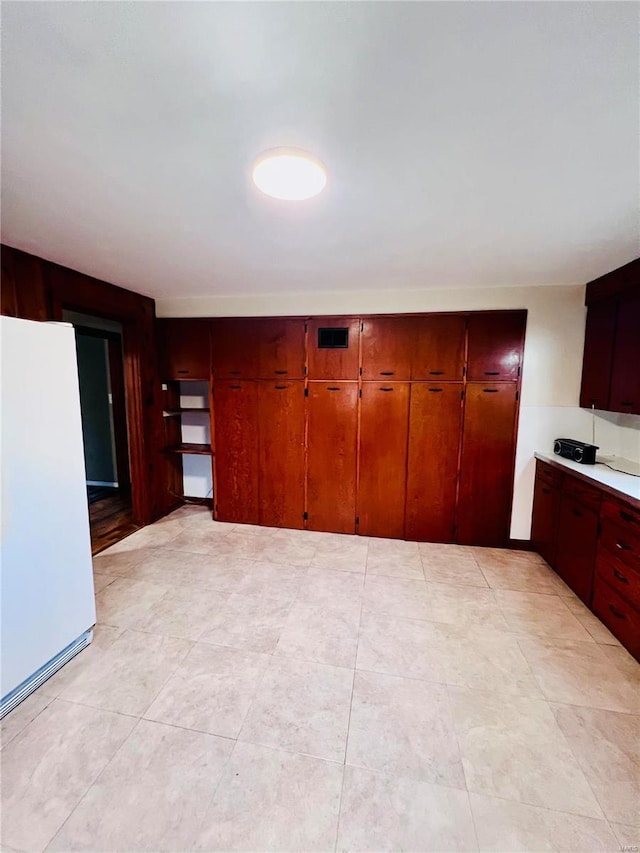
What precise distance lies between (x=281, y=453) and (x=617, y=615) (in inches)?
111

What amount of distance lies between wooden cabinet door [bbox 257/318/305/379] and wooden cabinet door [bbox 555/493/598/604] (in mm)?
2548


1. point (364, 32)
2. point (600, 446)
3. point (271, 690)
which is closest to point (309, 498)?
point (271, 690)

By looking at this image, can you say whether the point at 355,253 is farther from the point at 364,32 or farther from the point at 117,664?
the point at 117,664

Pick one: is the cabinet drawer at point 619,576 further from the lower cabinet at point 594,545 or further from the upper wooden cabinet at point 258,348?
the upper wooden cabinet at point 258,348

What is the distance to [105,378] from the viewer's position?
480 centimetres

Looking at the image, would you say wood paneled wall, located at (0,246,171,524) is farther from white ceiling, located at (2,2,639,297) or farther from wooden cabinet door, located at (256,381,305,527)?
wooden cabinet door, located at (256,381,305,527)

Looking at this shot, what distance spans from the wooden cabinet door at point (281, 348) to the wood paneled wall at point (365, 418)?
0.01m

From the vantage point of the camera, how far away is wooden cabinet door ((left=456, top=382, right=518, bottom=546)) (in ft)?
10.2

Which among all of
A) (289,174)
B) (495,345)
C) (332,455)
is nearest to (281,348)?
(332,455)

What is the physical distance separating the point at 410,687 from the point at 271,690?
0.72 metres

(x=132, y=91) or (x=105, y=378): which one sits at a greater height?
(x=132, y=91)

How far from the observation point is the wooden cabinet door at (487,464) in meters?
3.09

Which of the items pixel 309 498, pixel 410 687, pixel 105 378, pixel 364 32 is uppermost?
pixel 364 32

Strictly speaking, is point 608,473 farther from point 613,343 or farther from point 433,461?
point 433,461
